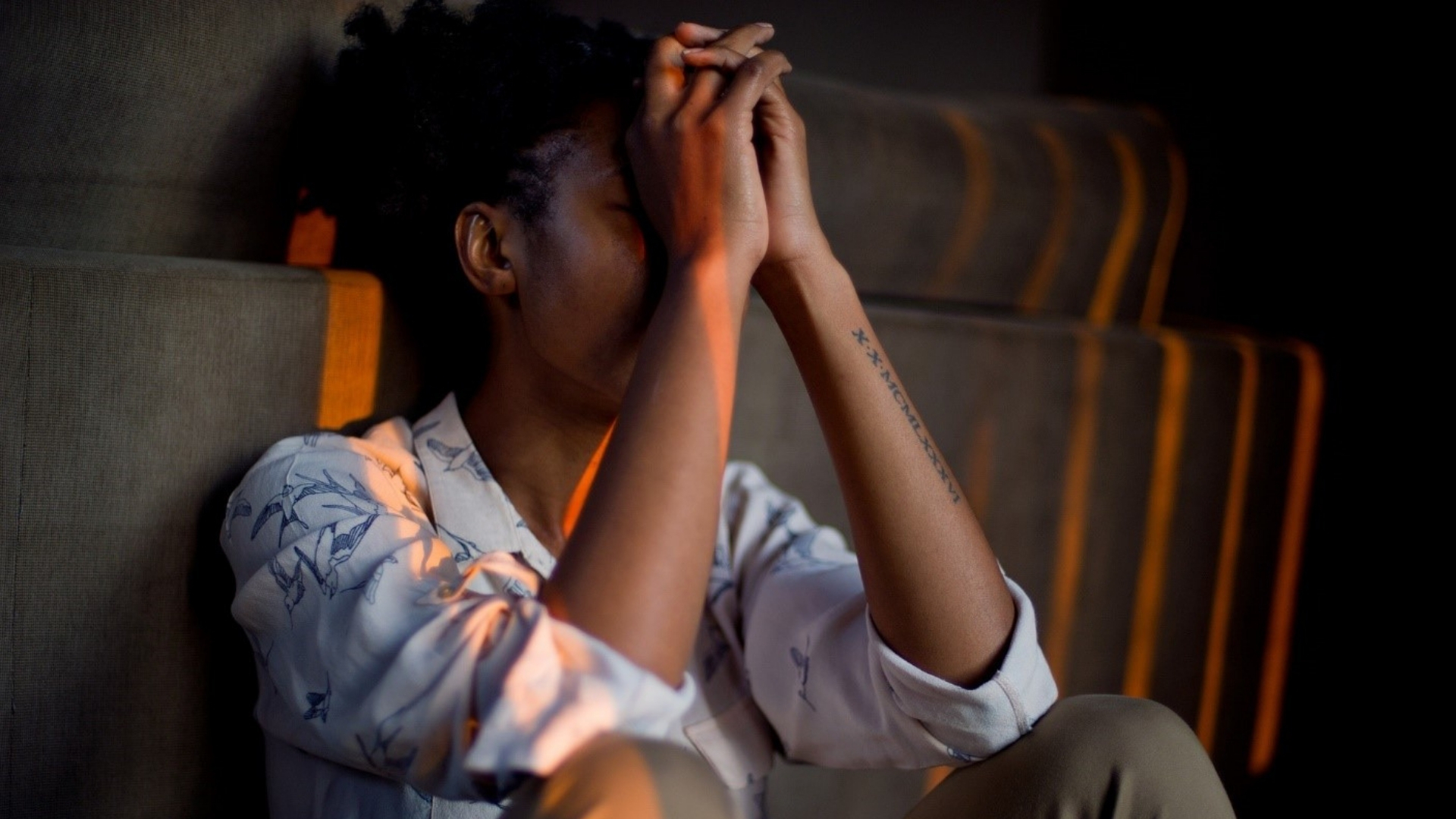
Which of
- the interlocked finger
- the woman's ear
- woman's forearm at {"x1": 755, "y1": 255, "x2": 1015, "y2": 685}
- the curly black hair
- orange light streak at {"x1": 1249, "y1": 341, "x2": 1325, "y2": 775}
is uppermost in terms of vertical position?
the interlocked finger

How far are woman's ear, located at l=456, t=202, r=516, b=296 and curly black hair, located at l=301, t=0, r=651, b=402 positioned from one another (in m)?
0.01

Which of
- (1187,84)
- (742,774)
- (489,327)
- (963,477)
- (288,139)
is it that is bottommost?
(742,774)

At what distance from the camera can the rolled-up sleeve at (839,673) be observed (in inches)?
26.1

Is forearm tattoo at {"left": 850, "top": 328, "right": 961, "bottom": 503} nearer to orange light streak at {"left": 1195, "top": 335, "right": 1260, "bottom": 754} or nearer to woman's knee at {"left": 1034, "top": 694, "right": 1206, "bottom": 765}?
woman's knee at {"left": 1034, "top": 694, "right": 1206, "bottom": 765}

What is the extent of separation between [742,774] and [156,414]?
47cm

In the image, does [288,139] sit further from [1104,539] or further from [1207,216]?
[1207,216]

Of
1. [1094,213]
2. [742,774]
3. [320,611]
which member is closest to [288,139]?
[320,611]

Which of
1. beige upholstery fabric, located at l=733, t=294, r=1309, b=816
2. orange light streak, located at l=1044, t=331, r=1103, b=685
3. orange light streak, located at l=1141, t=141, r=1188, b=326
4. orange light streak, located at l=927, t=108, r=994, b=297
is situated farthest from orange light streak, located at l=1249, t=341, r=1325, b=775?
orange light streak, located at l=927, t=108, r=994, b=297

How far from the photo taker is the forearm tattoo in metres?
0.69

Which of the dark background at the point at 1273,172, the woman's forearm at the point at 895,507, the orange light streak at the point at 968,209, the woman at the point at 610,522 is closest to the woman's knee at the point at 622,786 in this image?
the woman at the point at 610,522

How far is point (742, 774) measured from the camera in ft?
2.62

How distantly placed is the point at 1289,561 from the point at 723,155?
1117 millimetres

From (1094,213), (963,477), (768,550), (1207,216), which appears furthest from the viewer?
(1207,216)

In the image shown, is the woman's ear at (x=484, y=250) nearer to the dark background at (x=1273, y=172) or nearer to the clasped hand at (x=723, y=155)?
the clasped hand at (x=723, y=155)
